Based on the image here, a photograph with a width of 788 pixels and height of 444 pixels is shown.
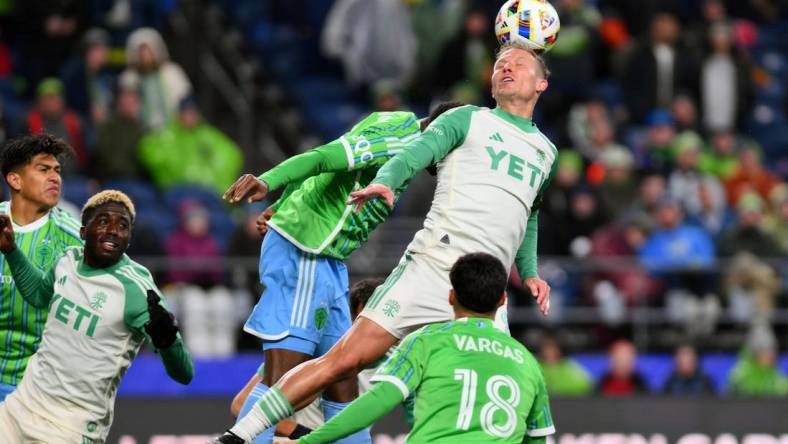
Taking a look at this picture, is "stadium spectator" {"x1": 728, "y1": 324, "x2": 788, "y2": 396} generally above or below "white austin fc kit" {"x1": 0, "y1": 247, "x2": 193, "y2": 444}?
below

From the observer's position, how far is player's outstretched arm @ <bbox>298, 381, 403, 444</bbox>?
247 inches

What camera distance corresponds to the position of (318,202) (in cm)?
820

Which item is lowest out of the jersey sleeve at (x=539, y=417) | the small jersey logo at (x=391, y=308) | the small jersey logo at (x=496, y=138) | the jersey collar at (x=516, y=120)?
the jersey sleeve at (x=539, y=417)

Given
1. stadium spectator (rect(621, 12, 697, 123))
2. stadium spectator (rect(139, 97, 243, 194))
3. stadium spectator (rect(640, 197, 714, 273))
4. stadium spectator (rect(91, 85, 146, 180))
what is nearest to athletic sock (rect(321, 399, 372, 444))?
stadium spectator (rect(91, 85, 146, 180))

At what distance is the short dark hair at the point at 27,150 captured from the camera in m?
7.98

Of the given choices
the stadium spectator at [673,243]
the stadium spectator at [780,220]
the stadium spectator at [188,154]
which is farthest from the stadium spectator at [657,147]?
the stadium spectator at [188,154]

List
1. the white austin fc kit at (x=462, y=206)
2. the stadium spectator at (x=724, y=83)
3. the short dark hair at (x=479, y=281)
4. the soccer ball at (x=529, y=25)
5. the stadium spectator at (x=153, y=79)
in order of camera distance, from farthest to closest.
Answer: the stadium spectator at (x=724, y=83), the stadium spectator at (x=153, y=79), the soccer ball at (x=529, y=25), the white austin fc kit at (x=462, y=206), the short dark hair at (x=479, y=281)

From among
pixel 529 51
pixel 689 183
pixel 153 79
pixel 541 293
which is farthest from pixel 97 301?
pixel 689 183

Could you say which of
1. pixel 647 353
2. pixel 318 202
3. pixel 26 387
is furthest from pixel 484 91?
pixel 26 387

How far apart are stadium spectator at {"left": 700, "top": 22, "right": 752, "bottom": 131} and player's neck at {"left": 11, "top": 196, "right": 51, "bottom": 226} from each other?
426 inches

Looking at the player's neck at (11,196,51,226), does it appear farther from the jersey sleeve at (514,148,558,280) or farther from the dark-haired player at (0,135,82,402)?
the jersey sleeve at (514,148,558,280)

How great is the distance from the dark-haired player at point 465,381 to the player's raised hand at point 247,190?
114cm

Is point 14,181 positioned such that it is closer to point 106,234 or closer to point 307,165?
point 106,234

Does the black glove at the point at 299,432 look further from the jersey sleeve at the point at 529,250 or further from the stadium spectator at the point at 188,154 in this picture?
the stadium spectator at the point at 188,154
